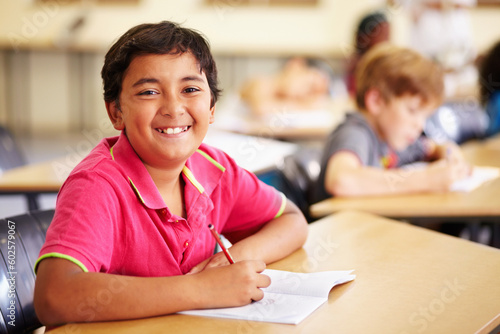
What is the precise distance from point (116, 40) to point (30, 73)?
723cm

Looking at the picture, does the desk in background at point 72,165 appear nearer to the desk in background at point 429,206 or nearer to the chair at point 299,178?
the chair at point 299,178

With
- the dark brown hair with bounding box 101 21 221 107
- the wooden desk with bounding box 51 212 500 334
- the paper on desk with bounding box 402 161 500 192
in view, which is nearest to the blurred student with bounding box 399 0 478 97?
the paper on desk with bounding box 402 161 500 192

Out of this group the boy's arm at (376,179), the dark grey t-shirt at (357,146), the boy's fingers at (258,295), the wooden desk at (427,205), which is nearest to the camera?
the boy's fingers at (258,295)

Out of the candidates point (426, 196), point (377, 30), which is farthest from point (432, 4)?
point (426, 196)

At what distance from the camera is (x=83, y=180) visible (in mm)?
1091

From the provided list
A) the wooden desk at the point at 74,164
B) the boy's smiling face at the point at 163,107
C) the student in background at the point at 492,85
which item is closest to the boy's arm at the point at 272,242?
the boy's smiling face at the point at 163,107

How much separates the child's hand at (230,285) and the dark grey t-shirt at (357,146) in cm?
113

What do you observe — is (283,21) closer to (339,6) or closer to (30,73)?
(339,6)

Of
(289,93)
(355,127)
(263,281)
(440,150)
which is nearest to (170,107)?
(263,281)

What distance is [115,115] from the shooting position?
1224 mm

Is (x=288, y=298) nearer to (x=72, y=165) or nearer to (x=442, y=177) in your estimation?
(x=442, y=177)

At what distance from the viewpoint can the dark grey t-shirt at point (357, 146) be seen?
2178 mm

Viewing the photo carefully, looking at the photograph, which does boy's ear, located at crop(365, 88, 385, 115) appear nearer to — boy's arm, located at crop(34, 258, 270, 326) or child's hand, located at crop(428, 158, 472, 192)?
child's hand, located at crop(428, 158, 472, 192)

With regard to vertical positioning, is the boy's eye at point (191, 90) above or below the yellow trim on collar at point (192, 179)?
above
